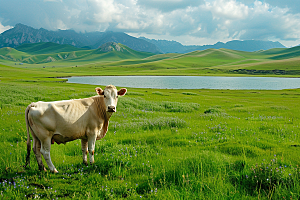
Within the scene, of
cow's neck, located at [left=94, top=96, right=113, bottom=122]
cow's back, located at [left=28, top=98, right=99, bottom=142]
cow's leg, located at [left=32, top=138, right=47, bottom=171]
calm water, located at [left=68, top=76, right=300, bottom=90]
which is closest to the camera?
cow's back, located at [left=28, top=98, right=99, bottom=142]

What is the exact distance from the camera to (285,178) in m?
5.40

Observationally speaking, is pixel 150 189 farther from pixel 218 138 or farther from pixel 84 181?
pixel 218 138

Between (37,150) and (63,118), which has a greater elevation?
(63,118)

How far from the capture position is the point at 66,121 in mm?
6527

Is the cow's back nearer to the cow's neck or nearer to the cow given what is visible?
the cow

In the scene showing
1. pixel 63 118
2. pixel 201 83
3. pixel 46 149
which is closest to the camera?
pixel 46 149

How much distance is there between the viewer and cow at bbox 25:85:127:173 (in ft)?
20.6

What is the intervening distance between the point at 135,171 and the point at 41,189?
108 inches

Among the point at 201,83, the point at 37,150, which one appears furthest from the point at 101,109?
the point at 201,83

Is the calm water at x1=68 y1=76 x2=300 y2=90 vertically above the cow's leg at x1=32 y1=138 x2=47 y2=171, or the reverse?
the calm water at x1=68 y1=76 x2=300 y2=90

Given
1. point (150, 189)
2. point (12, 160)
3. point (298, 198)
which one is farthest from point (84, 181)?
point (298, 198)

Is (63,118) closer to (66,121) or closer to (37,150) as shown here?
(66,121)

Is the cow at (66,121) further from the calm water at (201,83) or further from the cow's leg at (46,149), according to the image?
the calm water at (201,83)

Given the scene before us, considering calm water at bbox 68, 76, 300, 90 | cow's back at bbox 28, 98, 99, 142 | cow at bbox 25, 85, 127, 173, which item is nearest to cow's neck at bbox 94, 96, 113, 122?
cow at bbox 25, 85, 127, 173
